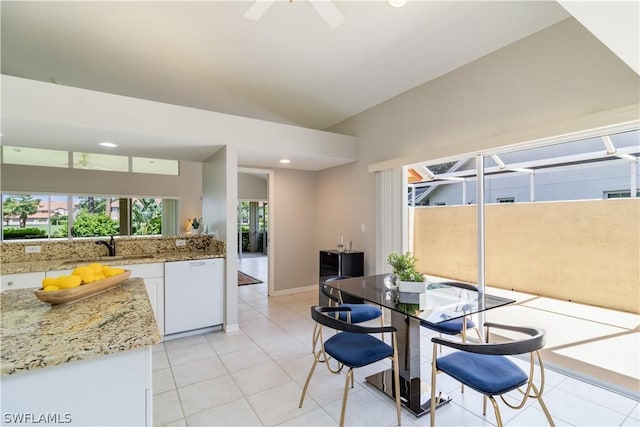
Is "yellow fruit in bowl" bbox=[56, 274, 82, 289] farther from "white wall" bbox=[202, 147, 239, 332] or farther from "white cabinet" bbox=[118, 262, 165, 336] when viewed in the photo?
"white wall" bbox=[202, 147, 239, 332]

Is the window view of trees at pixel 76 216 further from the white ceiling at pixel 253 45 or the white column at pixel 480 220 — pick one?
the white column at pixel 480 220

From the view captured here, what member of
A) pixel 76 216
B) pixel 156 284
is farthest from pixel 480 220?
pixel 76 216

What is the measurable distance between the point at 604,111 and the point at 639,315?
195 cm

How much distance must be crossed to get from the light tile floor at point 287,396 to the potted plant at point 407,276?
0.83 metres

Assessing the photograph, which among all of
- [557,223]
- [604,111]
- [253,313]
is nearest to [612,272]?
[557,223]

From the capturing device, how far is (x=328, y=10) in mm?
1989

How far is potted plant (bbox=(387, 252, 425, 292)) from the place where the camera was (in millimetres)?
2326

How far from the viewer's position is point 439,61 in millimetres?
3076

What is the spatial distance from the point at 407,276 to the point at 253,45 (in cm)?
260

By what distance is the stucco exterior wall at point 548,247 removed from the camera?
8.81 feet

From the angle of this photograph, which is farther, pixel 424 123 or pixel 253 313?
pixel 253 313

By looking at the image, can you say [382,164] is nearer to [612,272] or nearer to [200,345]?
[612,272]

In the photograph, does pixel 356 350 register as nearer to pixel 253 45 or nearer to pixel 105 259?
pixel 253 45

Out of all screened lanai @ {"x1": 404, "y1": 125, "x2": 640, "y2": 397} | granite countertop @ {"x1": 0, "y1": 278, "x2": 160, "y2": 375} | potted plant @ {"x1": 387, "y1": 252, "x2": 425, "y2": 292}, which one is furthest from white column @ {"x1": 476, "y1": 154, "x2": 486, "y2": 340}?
granite countertop @ {"x1": 0, "y1": 278, "x2": 160, "y2": 375}
